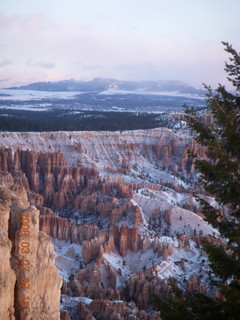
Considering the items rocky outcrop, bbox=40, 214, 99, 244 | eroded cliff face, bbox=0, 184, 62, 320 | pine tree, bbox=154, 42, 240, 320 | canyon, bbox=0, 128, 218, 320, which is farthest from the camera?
rocky outcrop, bbox=40, 214, 99, 244

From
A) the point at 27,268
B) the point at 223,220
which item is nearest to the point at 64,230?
the point at 27,268

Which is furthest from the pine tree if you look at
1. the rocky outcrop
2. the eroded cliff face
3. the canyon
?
the rocky outcrop

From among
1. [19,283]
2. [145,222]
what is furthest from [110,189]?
[19,283]

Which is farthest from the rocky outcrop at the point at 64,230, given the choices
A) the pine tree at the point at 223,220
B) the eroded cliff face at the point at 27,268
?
the pine tree at the point at 223,220

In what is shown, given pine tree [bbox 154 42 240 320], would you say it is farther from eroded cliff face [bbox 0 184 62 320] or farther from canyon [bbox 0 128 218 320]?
eroded cliff face [bbox 0 184 62 320]

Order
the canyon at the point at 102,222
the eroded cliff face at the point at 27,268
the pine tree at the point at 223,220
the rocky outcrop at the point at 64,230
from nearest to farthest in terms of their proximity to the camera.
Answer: the pine tree at the point at 223,220 < the eroded cliff face at the point at 27,268 < the canyon at the point at 102,222 < the rocky outcrop at the point at 64,230

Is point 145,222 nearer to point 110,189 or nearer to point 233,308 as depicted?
point 110,189

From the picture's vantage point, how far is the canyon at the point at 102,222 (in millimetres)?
8219

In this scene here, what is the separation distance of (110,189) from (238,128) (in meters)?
33.4

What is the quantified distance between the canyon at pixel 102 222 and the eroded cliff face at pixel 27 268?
0.08 ft

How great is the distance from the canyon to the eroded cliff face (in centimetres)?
2

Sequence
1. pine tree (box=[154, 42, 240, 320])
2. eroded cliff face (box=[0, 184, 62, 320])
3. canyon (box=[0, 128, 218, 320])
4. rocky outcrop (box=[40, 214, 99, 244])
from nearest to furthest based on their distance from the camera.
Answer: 1. pine tree (box=[154, 42, 240, 320])
2. eroded cliff face (box=[0, 184, 62, 320])
3. canyon (box=[0, 128, 218, 320])
4. rocky outcrop (box=[40, 214, 99, 244])

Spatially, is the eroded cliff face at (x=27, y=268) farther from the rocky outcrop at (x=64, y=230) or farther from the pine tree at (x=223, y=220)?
the rocky outcrop at (x=64, y=230)

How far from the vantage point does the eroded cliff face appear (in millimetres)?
7239
